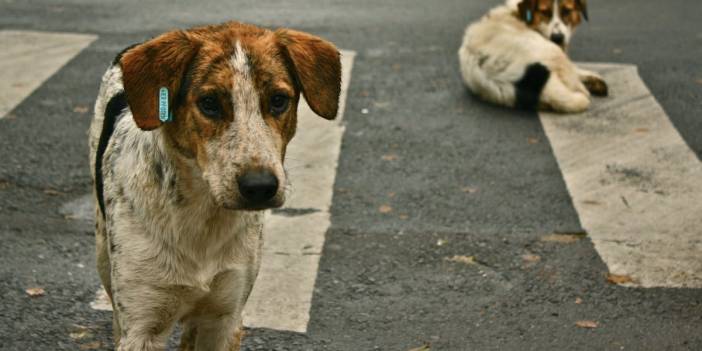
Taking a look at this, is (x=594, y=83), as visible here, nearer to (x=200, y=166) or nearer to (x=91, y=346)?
(x=91, y=346)

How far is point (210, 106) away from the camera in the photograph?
4.19 meters

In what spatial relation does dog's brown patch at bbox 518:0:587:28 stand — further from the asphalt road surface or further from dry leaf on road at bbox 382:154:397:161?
dry leaf on road at bbox 382:154:397:161

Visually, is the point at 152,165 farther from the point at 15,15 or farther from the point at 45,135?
the point at 15,15

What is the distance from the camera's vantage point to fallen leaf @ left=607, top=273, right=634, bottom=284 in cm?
653

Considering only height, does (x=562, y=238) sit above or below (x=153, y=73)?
below

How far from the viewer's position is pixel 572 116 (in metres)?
9.54

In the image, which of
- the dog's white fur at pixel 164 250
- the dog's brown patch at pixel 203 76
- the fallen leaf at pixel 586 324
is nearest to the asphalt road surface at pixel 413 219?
the fallen leaf at pixel 586 324

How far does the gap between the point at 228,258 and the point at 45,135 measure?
173 inches

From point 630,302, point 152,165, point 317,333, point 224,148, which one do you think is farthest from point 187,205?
point 630,302

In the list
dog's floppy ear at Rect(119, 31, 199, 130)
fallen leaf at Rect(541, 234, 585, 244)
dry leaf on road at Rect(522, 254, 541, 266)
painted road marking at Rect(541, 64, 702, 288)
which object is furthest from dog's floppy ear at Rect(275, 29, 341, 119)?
fallen leaf at Rect(541, 234, 585, 244)

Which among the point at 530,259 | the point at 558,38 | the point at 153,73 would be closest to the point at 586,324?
the point at 530,259

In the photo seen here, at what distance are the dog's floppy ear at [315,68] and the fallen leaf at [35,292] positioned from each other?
93.1 inches

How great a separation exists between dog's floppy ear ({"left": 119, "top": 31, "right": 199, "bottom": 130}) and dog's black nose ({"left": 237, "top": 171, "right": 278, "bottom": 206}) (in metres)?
0.45

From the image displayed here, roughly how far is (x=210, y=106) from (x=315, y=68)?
51 centimetres
